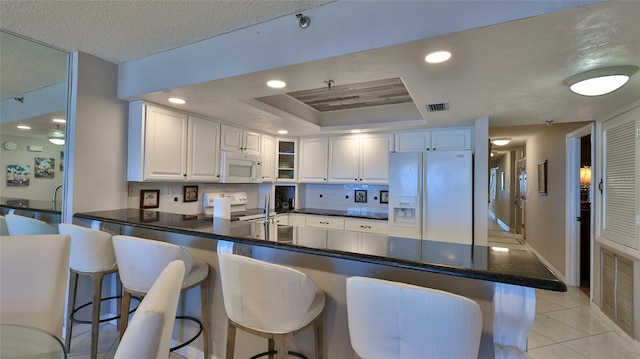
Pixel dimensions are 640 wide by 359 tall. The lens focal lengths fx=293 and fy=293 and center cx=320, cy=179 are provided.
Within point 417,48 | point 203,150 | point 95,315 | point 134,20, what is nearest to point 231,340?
point 95,315

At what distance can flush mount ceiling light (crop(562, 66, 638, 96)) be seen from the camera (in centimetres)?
173

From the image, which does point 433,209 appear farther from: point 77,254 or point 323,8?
point 77,254

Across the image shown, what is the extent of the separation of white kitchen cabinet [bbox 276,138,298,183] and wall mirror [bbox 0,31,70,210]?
2621 millimetres

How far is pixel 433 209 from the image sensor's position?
10.8ft

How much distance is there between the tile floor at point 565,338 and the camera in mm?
2299

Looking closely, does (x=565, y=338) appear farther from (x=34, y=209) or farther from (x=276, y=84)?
(x=34, y=209)

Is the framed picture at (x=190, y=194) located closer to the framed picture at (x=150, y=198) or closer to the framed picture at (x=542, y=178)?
the framed picture at (x=150, y=198)

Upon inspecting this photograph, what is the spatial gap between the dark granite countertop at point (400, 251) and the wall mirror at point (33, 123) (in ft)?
4.80

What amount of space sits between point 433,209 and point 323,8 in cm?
243

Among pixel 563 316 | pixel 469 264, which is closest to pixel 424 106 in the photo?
pixel 469 264

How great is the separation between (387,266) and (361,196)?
3142 mm

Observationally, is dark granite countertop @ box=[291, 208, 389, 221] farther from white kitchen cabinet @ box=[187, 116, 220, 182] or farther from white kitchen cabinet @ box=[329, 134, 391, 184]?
white kitchen cabinet @ box=[187, 116, 220, 182]

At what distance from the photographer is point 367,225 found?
388cm

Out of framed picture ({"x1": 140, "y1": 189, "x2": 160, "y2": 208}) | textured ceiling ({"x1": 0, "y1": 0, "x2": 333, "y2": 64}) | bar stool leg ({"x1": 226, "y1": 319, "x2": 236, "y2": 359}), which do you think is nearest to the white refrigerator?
textured ceiling ({"x1": 0, "y1": 0, "x2": 333, "y2": 64})
